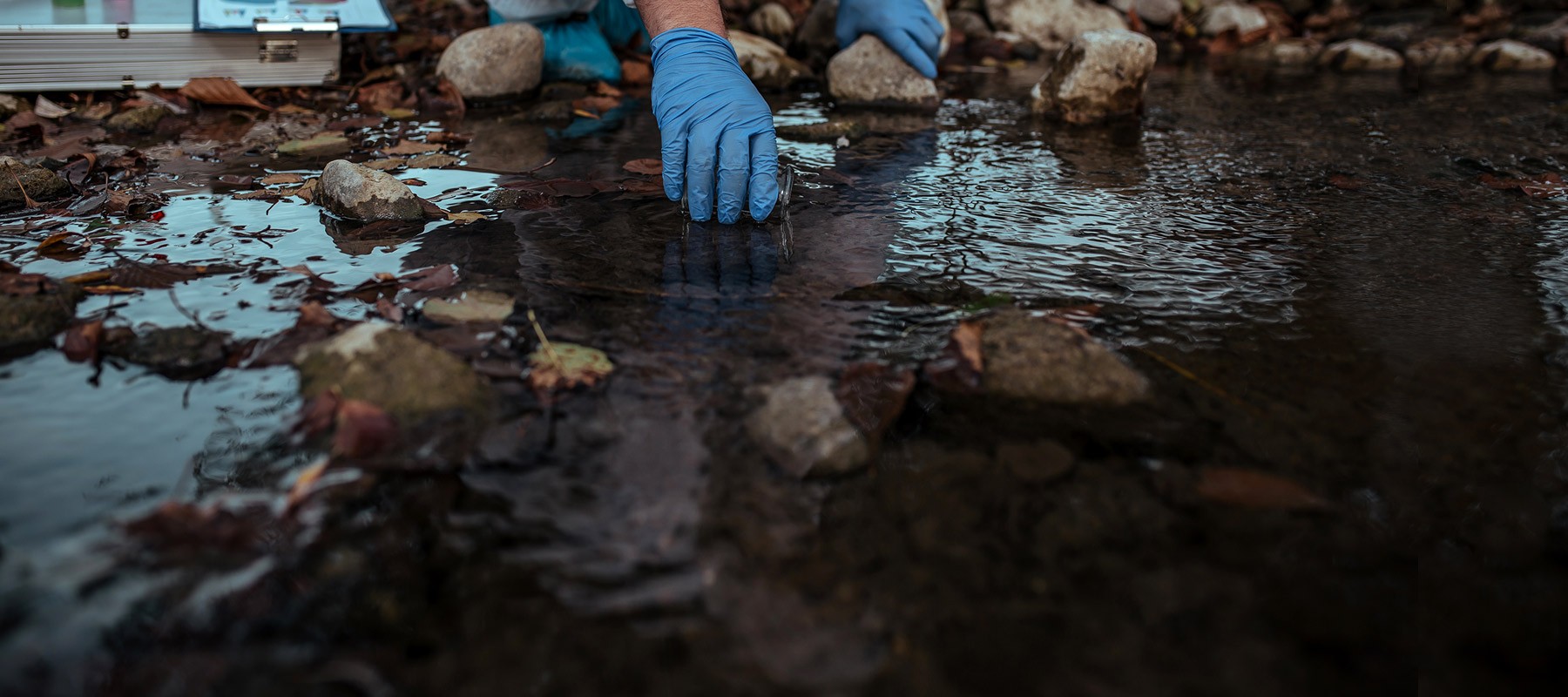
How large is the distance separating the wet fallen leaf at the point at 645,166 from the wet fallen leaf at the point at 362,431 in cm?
177

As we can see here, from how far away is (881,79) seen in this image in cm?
425

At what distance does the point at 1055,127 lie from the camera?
3.86 m

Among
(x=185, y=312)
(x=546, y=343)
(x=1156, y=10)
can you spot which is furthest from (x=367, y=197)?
(x=1156, y=10)

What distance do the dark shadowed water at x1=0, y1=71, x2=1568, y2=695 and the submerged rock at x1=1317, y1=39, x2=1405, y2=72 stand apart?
12.8ft

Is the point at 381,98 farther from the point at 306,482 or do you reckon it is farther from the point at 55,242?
the point at 306,482

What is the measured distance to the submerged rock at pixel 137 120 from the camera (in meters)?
3.56

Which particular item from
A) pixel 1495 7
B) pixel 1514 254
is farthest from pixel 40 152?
pixel 1495 7

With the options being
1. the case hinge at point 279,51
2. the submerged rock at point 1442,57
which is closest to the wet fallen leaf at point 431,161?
the case hinge at point 279,51

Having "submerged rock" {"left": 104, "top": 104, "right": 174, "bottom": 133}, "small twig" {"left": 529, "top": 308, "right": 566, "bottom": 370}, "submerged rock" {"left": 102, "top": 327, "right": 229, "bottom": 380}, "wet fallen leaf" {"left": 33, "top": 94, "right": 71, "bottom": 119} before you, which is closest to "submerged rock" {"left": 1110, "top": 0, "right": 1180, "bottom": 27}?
"submerged rock" {"left": 104, "top": 104, "right": 174, "bottom": 133}

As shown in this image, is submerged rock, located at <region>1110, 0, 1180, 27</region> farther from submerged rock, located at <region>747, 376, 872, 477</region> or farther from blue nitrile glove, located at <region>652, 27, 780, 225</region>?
submerged rock, located at <region>747, 376, 872, 477</region>

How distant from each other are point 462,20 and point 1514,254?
557 centimetres

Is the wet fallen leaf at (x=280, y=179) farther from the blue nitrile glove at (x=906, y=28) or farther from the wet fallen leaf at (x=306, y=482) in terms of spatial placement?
the blue nitrile glove at (x=906, y=28)

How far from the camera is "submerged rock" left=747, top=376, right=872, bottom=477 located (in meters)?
1.44

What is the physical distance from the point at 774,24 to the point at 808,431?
4.76 m
